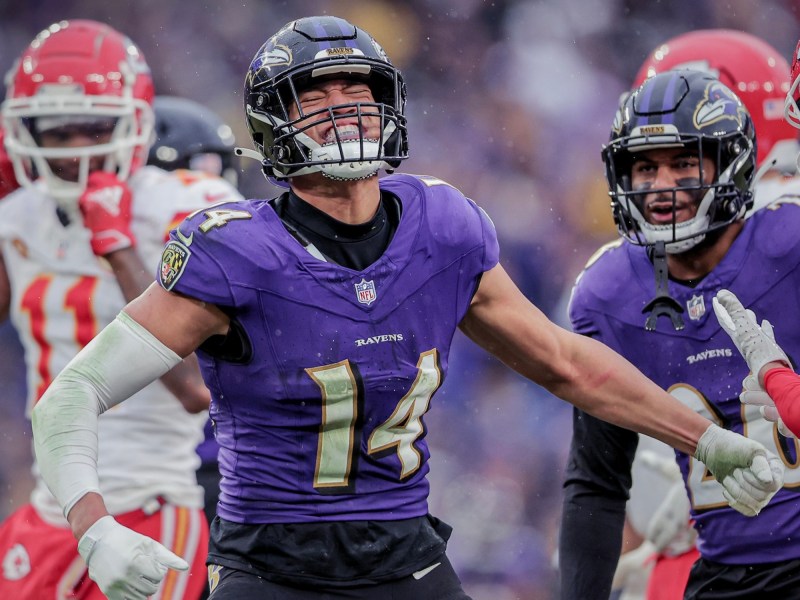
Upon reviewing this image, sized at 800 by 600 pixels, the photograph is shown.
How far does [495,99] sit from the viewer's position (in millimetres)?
8086

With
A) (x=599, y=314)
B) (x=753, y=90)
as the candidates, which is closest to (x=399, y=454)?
(x=599, y=314)

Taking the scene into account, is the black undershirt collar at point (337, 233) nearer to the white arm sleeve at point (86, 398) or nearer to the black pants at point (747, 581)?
the white arm sleeve at point (86, 398)

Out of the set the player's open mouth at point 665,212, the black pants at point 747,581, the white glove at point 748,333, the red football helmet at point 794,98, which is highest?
the red football helmet at point 794,98

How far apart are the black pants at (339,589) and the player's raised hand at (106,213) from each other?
64.6 inches

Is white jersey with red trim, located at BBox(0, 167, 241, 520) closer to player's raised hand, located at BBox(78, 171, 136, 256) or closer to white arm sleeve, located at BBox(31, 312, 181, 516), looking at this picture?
player's raised hand, located at BBox(78, 171, 136, 256)

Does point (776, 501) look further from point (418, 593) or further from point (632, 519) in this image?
point (632, 519)

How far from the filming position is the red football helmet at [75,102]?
4.41 metres

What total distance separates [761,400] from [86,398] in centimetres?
140

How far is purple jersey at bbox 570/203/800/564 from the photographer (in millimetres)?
3227

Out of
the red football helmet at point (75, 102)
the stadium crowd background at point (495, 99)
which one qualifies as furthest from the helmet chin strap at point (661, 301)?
the stadium crowd background at point (495, 99)

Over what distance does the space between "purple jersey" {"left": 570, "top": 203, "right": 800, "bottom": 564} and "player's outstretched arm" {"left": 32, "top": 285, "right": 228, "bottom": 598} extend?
116 centimetres

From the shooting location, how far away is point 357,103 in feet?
9.20

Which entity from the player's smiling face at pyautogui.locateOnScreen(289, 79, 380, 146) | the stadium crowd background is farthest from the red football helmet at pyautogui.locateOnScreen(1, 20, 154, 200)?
the stadium crowd background

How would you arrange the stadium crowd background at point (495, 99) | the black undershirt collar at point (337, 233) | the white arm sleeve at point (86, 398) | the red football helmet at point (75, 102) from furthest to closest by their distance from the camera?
the stadium crowd background at point (495, 99)
the red football helmet at point (75, 102)
the black undershirt collar at point (337, 233)
the white arm sleeve at point (86, 398)
